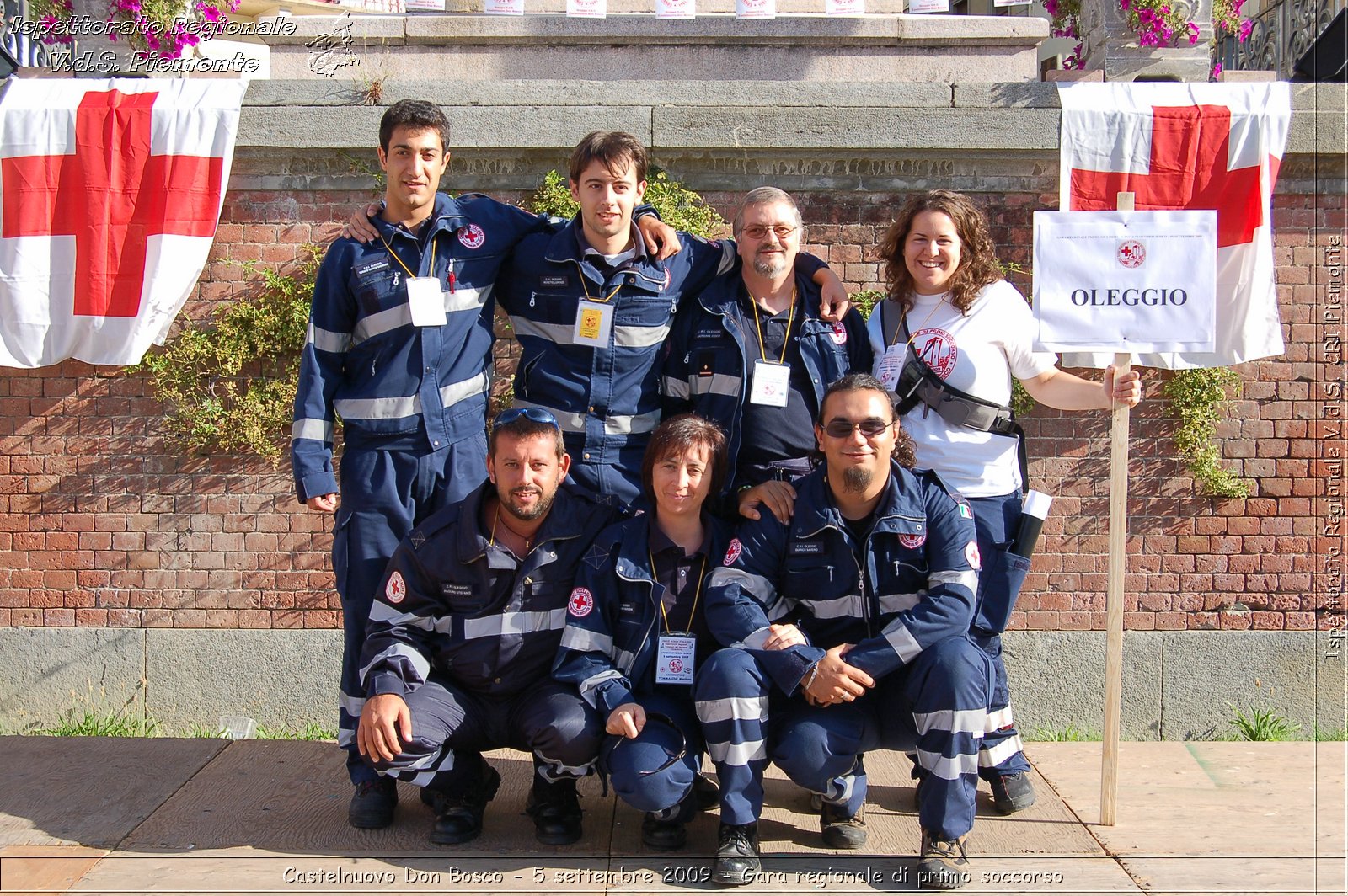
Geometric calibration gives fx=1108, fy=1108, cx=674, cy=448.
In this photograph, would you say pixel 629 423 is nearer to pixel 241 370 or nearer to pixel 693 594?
pixel 693 594

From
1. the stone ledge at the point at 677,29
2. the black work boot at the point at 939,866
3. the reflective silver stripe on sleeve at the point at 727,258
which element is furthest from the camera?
the stone ledge at the point at 677,29

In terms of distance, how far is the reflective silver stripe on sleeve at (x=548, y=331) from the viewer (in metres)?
4.17

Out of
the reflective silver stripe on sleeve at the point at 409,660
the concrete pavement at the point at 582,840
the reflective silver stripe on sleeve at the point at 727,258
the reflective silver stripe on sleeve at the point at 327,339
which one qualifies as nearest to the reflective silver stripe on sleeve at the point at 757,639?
the concrete pavement at the point at 582,840

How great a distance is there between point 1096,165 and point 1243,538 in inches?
82.6

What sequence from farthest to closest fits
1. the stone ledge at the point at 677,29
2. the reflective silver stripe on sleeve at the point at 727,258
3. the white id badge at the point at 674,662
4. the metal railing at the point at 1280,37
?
the metal railing at the point at 1280,37 < the stone ledge at the point at 677,29 < the reflective silver stripe on sleeve at the point at 727,258 < the white id badge at the point at 674,662

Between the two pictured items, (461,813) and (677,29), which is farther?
(677,29)

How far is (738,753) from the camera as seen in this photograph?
11.7 feet

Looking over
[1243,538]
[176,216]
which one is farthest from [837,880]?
[176,216]

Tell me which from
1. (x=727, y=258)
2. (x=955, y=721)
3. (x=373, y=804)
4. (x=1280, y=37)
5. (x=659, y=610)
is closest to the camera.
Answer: (x=955, y=721)

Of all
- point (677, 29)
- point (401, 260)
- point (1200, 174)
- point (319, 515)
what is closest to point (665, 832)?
point (401, 260)

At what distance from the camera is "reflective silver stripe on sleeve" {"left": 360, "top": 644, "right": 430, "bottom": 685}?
383cm

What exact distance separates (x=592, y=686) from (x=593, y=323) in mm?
1331

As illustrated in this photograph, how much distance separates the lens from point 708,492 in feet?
13.0

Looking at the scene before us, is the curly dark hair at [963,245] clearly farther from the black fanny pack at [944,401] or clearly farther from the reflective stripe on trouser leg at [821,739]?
the reflective stripe on trouser leg at [821,739]
